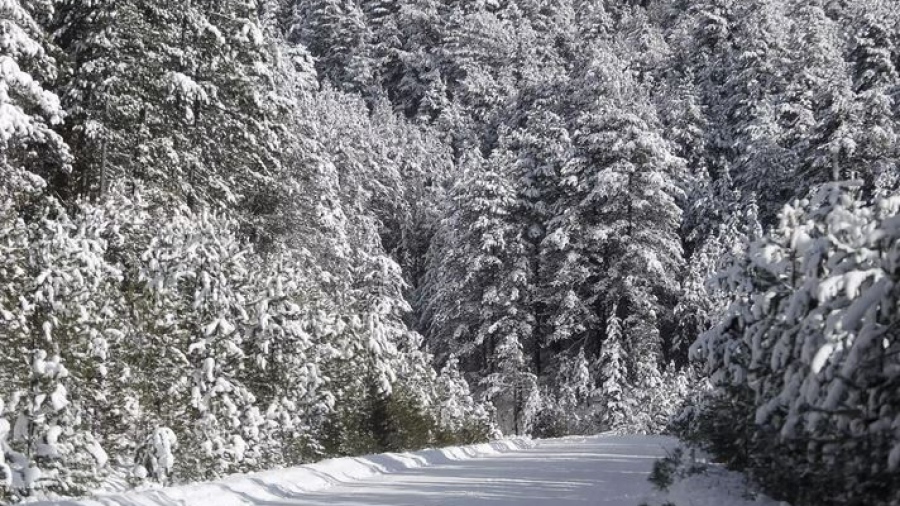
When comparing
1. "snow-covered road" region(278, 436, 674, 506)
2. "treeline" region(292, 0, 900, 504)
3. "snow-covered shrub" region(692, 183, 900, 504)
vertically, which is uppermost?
"treeline" region(292, 0, 900, 504)

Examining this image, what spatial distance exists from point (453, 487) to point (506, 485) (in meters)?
0.72

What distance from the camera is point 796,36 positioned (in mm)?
47469

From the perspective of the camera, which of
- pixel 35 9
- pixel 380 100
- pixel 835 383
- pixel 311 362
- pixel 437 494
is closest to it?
pixel 835 383

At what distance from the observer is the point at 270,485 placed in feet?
31.7

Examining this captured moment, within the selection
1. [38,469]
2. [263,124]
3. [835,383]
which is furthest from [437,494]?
[263,124]

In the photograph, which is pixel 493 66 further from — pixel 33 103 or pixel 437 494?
pixel 437 494

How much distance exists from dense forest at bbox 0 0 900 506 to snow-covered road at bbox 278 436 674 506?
4.59ft

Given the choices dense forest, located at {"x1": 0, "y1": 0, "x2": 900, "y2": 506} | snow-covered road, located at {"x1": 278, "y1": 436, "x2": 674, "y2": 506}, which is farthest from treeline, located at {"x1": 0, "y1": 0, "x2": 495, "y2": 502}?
snow-covered road, located at {"x1": 278, "y1": 436, "x2": 674, "y2": 506}

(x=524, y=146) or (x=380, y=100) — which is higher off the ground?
(x=380, y=100)

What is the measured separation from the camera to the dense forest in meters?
A: 7.46

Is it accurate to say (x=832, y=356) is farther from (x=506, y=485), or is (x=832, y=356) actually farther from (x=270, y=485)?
(x=270, y=485)

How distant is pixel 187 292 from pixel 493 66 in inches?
2202

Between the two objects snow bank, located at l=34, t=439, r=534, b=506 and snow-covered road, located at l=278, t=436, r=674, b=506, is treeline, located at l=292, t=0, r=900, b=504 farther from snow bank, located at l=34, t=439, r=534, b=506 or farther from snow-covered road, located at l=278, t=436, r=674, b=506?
snow bank, located at l=34, t=439, r=534, b=506

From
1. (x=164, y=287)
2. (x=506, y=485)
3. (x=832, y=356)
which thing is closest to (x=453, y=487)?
(x=506, y=485)
